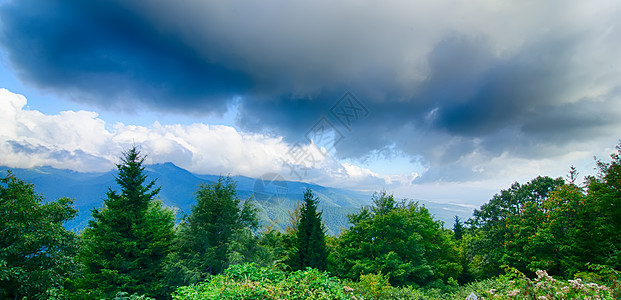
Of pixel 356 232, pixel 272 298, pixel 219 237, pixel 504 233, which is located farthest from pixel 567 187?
pixel 219 237

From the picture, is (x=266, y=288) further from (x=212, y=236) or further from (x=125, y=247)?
(x=125, y=247)

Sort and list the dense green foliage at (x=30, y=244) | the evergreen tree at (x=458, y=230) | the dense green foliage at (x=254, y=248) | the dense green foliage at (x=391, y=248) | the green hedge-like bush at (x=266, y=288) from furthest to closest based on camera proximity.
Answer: the evergreen tree at (x=458, y=230) → the dense green foliage at (x=391, y=248) → the dense green foliage at (x=30, y=244) → the dense green foliage at (x=254, y=248) → the green hedge-like bush at (x=266, y=288)

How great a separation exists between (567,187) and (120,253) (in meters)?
28.2

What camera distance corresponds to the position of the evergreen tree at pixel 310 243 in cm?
1455

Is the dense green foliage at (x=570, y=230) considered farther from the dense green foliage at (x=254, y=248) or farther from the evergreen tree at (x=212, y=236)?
the evergreen tree at (x=212, y=236)

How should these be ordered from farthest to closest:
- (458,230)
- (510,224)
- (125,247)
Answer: (458,230), (510,224), (125,247)

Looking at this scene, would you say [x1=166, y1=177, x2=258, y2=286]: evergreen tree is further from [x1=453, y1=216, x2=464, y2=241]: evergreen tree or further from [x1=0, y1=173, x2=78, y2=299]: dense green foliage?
[x1=453, y1=216, x2=464, y2=241]: evergreen tree

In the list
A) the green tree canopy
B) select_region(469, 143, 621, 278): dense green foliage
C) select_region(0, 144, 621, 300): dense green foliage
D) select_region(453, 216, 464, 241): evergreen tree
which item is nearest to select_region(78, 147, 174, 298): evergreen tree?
select_region(0, 144, 621, 300): dense green foliage

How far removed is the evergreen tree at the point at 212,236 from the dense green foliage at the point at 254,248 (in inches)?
A: 2.4

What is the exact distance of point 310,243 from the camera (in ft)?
48.4

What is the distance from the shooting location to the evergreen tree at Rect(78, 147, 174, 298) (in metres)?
12.2

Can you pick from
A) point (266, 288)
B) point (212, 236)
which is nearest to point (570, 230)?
point (266, 288)

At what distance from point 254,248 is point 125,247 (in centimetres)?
681

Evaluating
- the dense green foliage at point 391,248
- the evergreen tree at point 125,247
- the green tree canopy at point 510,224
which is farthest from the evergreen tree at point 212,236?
the green tree canopy at point 510,224
